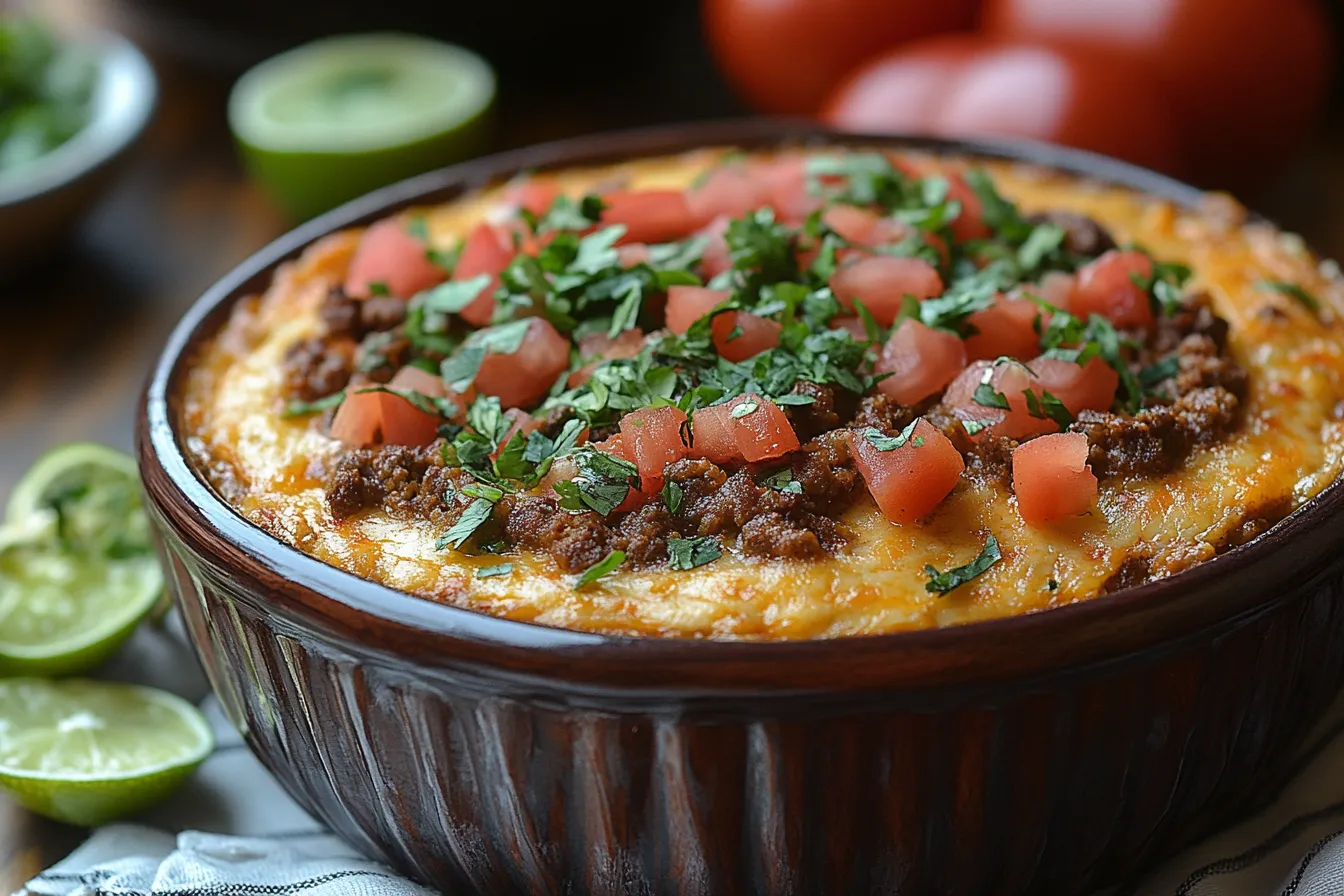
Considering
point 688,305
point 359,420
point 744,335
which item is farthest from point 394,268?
point 744,335

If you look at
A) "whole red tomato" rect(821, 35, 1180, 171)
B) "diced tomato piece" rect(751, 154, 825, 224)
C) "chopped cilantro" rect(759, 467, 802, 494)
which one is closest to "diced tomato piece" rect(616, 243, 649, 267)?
"diced tomato piece" rect(751, 154, 825, 224)

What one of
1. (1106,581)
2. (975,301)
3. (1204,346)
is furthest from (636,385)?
(1204,346)

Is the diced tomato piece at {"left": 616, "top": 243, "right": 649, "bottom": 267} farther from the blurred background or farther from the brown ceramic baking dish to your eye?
the blurred background

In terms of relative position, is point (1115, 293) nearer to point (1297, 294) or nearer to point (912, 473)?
point (1297, 294)

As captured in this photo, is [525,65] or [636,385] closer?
[636,385]

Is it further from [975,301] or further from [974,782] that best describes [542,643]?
[975,301]

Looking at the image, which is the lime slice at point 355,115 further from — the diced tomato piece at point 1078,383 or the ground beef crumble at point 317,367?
the diced tomato piece at point 1078,383
